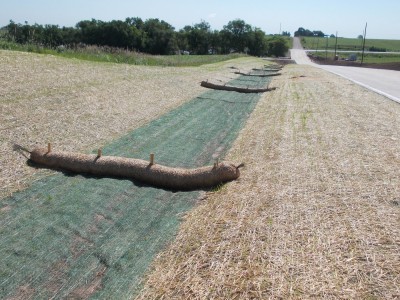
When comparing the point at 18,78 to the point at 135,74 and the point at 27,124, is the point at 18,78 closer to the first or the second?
the point at 27,124

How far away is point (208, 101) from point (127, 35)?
65.5 meters

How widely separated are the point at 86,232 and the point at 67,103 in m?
7.85

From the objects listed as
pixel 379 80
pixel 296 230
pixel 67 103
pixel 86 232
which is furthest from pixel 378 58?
pixel 86 232

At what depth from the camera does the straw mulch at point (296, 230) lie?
448cm

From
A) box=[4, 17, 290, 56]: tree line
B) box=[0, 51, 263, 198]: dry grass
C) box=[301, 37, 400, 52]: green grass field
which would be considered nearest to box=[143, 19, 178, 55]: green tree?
box=[4, 17, 290, 56]: tree line

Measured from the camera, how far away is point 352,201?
6422 millimetres

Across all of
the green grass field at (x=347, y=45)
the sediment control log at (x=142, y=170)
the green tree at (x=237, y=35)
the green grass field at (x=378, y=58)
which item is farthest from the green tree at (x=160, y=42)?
the sediment control log at (x=142, y=170)

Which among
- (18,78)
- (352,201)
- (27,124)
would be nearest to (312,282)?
(352,201)

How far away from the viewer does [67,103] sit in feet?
41.8

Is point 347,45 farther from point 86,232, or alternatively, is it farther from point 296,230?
point 86,232

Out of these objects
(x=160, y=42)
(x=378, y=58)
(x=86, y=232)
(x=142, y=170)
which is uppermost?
(x=160, y=42)

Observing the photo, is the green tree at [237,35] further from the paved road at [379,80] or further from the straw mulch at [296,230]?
the straw mulch at [296,230]

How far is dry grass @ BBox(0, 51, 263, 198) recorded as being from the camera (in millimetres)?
9406

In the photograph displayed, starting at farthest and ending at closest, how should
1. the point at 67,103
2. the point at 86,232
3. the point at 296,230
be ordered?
1. the point at 67,103
2. the point at 86,232
3. the point at 296,230
